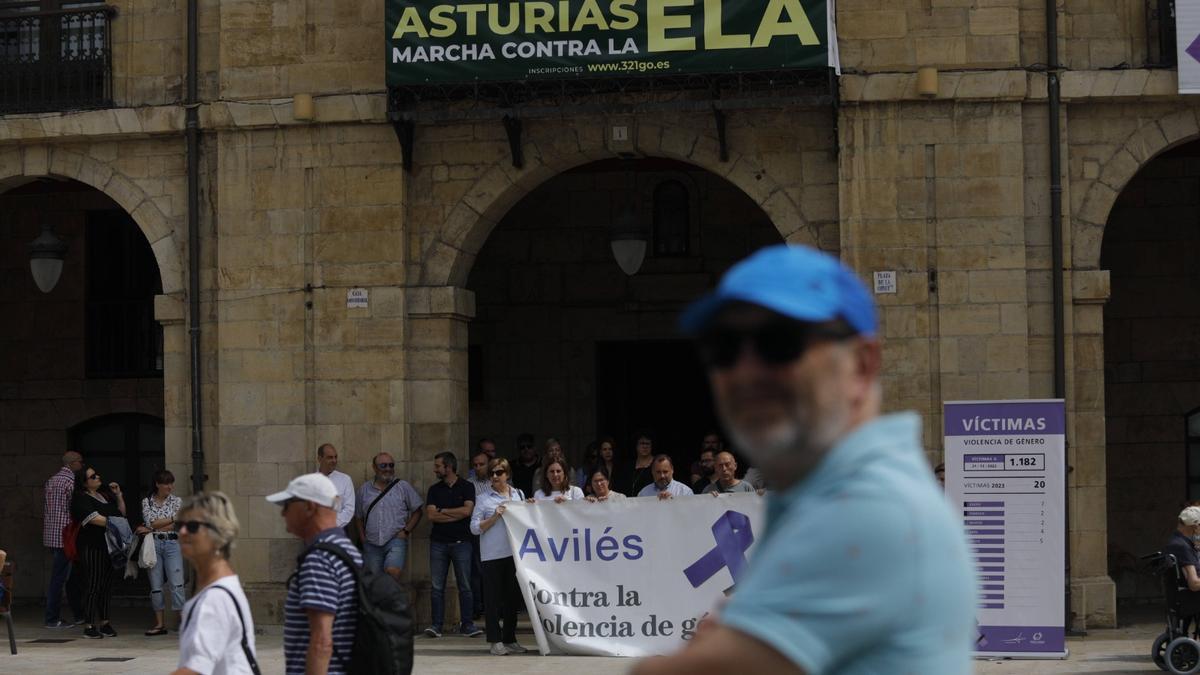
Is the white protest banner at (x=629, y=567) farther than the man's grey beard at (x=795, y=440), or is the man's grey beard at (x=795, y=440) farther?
the white protest banner at (x=629, y=567)

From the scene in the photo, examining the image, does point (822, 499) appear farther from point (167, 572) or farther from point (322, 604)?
point (167, 572)

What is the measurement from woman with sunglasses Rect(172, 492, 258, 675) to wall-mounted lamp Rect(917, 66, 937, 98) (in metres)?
11.3

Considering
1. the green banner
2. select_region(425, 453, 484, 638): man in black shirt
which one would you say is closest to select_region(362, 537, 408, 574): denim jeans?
select_region(425, 453, 484, 638): man in black shirt

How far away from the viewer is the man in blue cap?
1.92 meters

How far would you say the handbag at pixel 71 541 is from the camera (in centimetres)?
1797

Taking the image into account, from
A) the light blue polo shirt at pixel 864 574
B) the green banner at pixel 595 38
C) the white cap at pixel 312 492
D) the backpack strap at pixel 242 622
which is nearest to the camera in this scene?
the light blue polo shirt at pixel 864 574

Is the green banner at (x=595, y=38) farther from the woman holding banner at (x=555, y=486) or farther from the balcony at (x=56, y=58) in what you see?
the woman holding banner at (x=555, y=486)

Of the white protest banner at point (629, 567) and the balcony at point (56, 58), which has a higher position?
the balcony at point (56, 58)

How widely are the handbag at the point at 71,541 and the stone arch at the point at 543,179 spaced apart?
4505 millimetres

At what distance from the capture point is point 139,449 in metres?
21.6

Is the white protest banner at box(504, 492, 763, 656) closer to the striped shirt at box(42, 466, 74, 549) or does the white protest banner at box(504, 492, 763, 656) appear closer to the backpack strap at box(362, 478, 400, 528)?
the backpack strap at box(362, 478, 400, 528)

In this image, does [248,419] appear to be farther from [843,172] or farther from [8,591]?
[843,172]

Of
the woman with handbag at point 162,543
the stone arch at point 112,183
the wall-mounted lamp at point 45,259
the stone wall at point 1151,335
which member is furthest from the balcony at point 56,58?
the stone wall at point 1151,335

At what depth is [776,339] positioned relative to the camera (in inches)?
78.7
